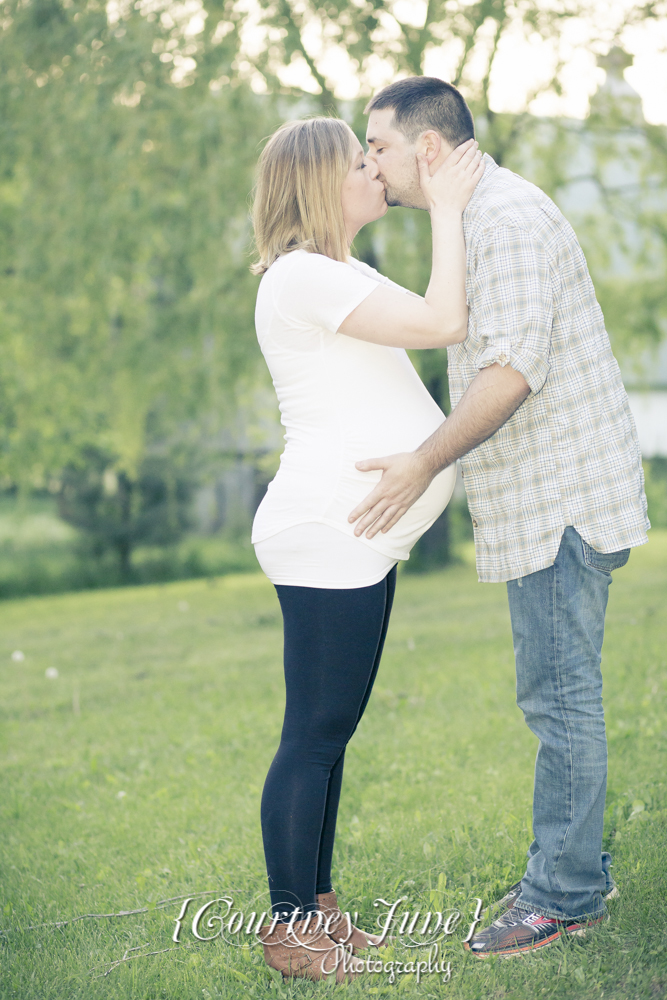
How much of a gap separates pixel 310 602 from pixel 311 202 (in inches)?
39.2

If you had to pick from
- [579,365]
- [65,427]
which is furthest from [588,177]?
[579,365]

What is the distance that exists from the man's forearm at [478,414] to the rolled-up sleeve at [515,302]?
0.03 m

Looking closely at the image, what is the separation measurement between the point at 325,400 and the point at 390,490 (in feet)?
0.91

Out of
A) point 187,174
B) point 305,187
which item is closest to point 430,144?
point 305,187

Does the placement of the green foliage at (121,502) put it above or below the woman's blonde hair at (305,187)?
below

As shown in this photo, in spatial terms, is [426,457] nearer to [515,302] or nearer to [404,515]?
[404,515]

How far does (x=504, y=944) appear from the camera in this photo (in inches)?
94.0

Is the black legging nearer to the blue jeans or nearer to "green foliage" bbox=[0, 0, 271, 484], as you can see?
the blue jeans

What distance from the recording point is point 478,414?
2234 millimetres

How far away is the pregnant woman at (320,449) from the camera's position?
224cm

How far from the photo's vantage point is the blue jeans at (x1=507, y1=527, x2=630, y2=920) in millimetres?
2338

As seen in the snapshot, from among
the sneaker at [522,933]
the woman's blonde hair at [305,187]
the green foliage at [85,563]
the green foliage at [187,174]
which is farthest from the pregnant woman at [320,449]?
the green foliage at [85,563]

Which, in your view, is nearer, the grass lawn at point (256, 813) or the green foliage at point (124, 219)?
the grass lawn at point (256, 813)

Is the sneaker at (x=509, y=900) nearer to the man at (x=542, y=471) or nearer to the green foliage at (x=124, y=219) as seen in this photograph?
the man at (x=542, y=471)
